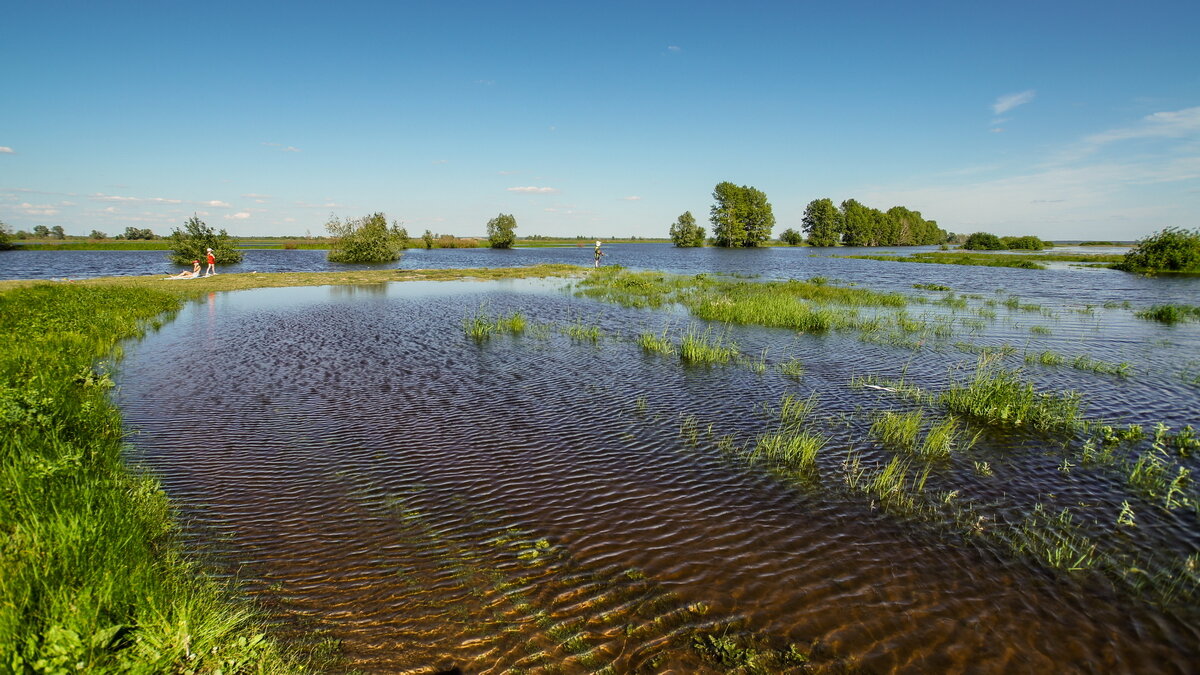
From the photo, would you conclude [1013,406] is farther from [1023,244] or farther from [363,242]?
[1023,244]

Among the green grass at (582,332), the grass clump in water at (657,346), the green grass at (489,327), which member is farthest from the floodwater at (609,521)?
the green grass at (582,332)

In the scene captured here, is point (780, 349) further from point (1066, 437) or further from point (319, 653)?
point (319, 653)

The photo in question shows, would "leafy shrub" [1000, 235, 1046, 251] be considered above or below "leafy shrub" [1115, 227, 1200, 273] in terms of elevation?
above

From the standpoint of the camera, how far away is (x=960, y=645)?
18.7 ft

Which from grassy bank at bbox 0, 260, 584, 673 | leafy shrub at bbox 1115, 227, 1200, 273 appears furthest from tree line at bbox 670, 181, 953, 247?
grassy bank at bbox 0, 260, 584, 673

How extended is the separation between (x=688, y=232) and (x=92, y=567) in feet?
561

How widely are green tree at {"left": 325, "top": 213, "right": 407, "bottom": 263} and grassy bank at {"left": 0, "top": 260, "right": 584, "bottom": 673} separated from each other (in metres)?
70.5

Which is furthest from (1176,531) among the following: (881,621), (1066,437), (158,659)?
(158,659)

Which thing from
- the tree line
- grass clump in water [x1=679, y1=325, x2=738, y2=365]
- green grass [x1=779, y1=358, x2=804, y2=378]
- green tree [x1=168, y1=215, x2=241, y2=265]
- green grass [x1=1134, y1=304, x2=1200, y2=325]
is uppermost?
the tree line

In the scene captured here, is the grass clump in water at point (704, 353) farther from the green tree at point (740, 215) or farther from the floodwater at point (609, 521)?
the green tree at point (740, 215)

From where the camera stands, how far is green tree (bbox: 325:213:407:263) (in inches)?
2987

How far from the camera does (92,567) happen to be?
5008 millimetres

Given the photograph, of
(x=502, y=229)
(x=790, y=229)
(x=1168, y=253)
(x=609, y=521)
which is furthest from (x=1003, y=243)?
(x=609, y=521)

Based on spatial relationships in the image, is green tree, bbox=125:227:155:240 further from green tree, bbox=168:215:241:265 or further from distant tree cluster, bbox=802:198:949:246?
distant tree cluster, bbox=802:198:949:246
